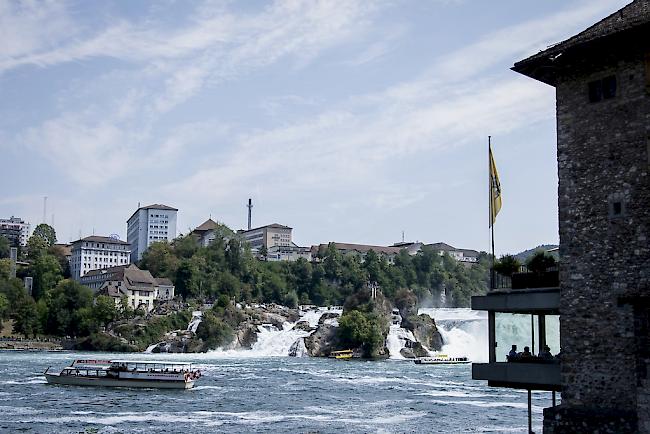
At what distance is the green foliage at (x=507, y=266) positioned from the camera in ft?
73.3

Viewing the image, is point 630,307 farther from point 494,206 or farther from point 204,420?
point 204,420

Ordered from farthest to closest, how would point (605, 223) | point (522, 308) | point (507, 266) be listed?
point (507, 266)
point (522, 308)
point (605, 223)

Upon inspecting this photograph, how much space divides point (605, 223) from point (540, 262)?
325 centimetres

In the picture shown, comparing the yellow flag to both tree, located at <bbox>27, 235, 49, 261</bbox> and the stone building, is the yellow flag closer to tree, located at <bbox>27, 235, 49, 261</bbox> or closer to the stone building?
the stone building

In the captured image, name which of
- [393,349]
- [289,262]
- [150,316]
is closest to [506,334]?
[393,349]

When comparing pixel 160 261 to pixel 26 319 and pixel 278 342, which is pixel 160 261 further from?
pixel 278 342

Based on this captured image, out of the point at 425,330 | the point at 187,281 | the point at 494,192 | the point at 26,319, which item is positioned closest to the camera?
the point at 494,192

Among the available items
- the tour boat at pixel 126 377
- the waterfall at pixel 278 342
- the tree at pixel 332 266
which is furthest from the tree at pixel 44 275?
the tour boat at pixel 126 377

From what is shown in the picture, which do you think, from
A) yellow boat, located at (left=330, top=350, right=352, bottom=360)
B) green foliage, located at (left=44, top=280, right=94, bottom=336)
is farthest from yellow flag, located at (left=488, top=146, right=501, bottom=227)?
green foliage, located at (left=44, top=280, right=94, bottom=336)

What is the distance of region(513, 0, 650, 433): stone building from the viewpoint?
60.0 ft

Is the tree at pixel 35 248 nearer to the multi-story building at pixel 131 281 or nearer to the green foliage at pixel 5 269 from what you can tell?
the green foliage at pixel 5 269

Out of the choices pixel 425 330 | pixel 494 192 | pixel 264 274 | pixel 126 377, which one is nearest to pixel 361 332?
pixel 425 330

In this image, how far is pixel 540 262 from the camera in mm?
22156

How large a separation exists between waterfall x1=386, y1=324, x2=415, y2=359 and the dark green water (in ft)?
168
